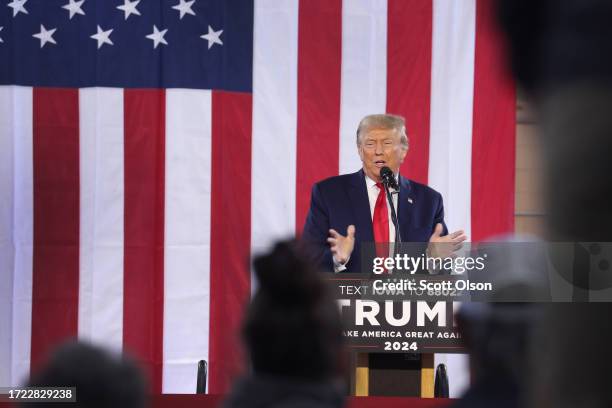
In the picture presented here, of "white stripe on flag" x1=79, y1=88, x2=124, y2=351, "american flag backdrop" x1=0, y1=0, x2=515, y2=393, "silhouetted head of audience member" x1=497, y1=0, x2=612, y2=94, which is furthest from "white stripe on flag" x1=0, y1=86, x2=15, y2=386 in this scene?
"silhouetted head of audience member" x1=497, y1=0, x2=612, y2=94

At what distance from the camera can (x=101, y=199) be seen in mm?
5254

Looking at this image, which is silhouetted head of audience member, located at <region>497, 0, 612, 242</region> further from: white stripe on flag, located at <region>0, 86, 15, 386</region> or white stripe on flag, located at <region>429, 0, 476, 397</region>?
white stripe on flag, located at <region>0, 86, 15, 386</region>

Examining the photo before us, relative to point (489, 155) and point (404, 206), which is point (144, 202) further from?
point (489, 155)

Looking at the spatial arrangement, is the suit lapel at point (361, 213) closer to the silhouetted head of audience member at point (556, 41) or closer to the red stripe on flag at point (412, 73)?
the red stripe on flag at point (412, 73)

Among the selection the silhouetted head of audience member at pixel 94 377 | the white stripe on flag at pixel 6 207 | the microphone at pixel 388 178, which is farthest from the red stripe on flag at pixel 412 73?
the silhouetted head of audience member at pixel 94 377

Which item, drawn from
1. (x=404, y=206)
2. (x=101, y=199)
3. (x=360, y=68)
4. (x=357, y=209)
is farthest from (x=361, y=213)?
(x=101, y=199)

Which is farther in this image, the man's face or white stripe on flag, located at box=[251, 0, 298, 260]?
white stripe on flag, located at box=[251, 0, 298, 260]

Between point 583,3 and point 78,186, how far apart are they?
190 inches

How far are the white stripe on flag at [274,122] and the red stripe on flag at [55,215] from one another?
41.3 inches

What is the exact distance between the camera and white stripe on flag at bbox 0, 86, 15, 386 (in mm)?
5270

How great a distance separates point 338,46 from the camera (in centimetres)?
521

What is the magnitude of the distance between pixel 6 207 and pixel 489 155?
281 centimetres

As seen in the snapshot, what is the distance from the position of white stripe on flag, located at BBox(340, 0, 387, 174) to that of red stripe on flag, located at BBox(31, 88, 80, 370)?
1.56 meters

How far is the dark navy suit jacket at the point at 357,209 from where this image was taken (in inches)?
198
